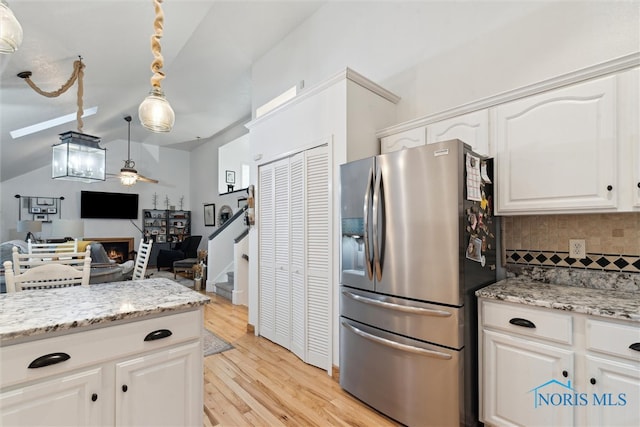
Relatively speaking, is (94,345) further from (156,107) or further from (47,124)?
(47,124)

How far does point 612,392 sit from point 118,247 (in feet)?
33.4

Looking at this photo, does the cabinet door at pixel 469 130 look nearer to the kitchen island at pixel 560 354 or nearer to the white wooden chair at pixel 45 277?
the kitchen island at pixel 560 354

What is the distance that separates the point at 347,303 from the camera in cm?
223

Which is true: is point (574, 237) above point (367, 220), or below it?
below

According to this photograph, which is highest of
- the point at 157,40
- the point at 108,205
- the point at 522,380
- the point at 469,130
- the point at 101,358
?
the point at 157,40

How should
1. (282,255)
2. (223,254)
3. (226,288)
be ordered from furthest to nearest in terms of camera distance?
1. (223,254)
2. (226,288)
3. (282,255)

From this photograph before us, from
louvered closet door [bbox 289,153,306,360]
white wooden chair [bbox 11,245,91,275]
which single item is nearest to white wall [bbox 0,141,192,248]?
white wooden chair [bbox 11,245,91,275]

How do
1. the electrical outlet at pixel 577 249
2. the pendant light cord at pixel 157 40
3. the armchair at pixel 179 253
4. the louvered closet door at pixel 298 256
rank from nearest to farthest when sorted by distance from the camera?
the pendant light cord at pixel 157 40 < the electrical outlet at pixel 577 249 < the louvered closet door at pixel 298 256 < the armchair at pixel 179 253

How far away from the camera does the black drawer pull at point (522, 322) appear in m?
1.56

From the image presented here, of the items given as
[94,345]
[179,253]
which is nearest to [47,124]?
[179,253]

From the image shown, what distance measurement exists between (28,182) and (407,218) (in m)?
9.74

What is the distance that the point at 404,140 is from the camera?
2422 millimetres

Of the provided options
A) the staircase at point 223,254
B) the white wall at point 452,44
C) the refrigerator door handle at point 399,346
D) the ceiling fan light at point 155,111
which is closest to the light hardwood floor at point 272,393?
the white wall at point 452,44

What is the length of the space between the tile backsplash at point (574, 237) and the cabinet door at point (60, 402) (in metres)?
2.53
